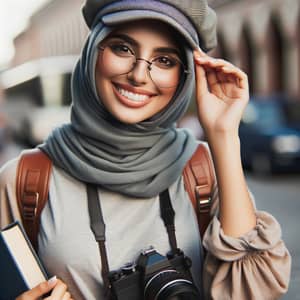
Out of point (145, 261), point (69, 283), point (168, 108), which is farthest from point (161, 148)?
point (69, 283)

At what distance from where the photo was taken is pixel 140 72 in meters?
1.72

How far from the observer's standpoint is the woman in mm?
1674

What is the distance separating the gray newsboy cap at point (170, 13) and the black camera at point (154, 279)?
2.08 ft

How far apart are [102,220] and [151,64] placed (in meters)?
0.50

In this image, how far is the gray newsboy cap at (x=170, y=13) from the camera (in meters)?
1.65

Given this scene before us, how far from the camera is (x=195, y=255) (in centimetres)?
183

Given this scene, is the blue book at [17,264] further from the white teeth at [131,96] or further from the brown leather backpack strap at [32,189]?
the white teeth at [131,96]

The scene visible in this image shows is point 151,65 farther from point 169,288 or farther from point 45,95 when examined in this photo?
point 45,95

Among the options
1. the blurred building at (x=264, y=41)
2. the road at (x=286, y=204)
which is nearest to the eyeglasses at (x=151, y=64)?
the road at (x=286, y=204)

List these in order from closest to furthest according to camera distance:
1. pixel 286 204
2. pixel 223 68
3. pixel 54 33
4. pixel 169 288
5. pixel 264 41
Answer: pixel 169 288
pixel 223 68
pixel 286 204
pixel 264 41
pixel 54 33

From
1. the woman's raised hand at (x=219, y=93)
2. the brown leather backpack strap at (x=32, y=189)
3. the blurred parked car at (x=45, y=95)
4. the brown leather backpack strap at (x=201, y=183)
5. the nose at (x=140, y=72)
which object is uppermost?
the nose at (x=140, y=72)

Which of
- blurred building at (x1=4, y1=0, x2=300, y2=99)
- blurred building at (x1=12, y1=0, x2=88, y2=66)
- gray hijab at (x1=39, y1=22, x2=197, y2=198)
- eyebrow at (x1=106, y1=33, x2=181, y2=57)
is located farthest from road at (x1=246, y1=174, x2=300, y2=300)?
blurred building at (x1=12, y1=0, x2=88, y2=66)

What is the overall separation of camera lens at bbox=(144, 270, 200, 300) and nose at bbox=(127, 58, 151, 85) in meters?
0.56

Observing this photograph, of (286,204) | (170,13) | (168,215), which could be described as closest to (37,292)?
(168,215)
